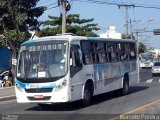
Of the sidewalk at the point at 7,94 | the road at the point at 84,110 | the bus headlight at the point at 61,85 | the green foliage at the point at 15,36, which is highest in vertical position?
the green foliage at the point at 15,36

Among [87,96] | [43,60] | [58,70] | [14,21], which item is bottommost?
[87,96]

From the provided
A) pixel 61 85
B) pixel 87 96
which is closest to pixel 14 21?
pixel 87 96

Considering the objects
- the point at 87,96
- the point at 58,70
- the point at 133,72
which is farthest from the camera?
the point at 133,72

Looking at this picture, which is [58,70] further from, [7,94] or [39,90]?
[7,94]

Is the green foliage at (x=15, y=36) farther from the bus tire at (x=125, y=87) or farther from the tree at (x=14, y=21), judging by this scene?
the bus tire at (x=125, y=87)

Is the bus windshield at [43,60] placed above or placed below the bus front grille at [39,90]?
above

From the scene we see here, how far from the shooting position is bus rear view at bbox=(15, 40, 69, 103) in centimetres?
1581

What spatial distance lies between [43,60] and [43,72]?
472 mm

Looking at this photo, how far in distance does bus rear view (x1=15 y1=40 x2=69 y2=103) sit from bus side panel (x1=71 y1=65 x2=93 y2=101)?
1.60 feet

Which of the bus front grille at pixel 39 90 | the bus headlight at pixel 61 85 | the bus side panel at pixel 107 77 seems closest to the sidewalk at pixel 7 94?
the bus side panel at pixel 107 77

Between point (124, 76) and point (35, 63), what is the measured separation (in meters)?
7.11

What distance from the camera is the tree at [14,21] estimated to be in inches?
1174

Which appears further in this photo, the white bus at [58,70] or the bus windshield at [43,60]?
the bus windshield at [43,60]

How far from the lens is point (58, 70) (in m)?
16.0
